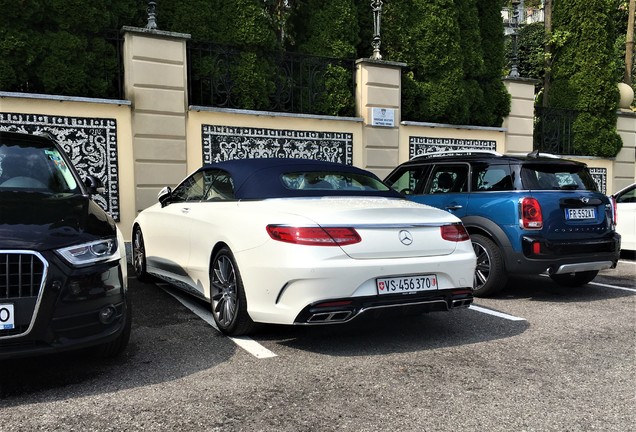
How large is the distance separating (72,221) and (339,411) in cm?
206

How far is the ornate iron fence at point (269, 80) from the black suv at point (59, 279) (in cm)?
677

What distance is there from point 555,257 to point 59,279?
4.90m

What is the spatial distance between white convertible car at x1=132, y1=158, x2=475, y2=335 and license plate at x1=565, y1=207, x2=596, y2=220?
2159 mm

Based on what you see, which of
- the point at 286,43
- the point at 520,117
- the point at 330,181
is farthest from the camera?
the point at 520,117

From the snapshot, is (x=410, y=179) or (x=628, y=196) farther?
(x=628, y=196)

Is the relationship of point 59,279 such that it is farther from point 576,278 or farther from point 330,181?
point 576,278

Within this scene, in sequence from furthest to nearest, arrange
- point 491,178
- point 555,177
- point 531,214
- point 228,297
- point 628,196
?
point 628,196, point 491,178, point 555,177, point 531,214, point 228,297

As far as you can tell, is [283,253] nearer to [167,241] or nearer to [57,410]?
[57,410]

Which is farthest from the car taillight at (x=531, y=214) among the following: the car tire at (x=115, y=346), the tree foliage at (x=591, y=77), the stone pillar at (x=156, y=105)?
the tree foliage at (x=591, y=77)

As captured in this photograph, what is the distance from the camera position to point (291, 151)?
1082 cm

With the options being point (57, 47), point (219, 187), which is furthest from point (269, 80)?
point (219, 187)

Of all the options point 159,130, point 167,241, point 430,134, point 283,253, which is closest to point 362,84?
point 430,134

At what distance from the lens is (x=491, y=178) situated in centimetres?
652

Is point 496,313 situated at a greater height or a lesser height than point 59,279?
lesser
